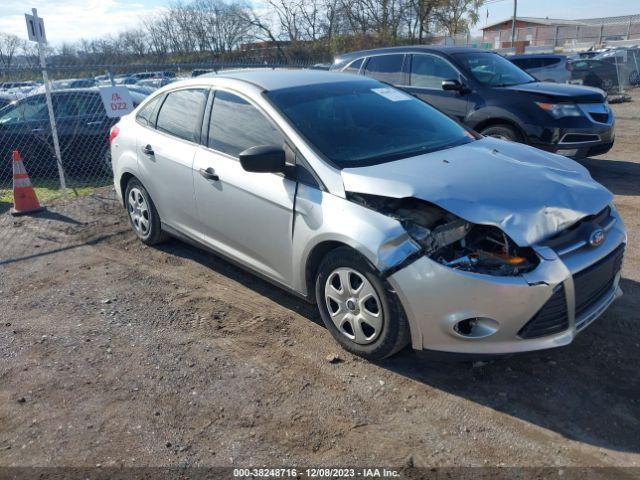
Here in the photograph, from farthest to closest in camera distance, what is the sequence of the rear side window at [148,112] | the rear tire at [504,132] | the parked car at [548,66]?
the parked car at [548,66] → the rear tire at [504,132] → the rear side window at [148,112]

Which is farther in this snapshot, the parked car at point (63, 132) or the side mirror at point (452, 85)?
the parked car at point (63, 132)

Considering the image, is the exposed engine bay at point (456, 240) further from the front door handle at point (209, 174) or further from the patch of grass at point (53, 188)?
the patch of grass at point (53, 188)

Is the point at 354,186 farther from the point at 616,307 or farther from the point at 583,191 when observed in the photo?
the point at 616,307

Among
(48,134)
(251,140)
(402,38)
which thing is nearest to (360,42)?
(402,38)

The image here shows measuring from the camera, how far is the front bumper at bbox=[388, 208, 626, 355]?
9.62ft

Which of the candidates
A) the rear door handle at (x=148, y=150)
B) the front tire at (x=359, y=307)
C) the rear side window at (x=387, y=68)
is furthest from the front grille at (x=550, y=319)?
the rear side window at (x=387, y=68)

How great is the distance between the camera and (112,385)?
3488 mm

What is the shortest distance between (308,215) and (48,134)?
7831mm

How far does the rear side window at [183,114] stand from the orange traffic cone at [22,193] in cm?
316

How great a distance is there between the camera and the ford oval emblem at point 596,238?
10.5 feet

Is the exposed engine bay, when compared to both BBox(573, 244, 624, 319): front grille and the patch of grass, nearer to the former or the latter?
BBox(573, 244, 624, 319): front grille

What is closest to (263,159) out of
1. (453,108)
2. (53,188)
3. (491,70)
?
(453,108)

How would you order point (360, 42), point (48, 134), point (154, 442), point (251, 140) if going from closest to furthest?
point (154, 442)
point (251, 140)
point (48, 134)
point (360, 42)

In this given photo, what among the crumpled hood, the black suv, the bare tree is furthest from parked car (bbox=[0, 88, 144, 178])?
the bare tree
